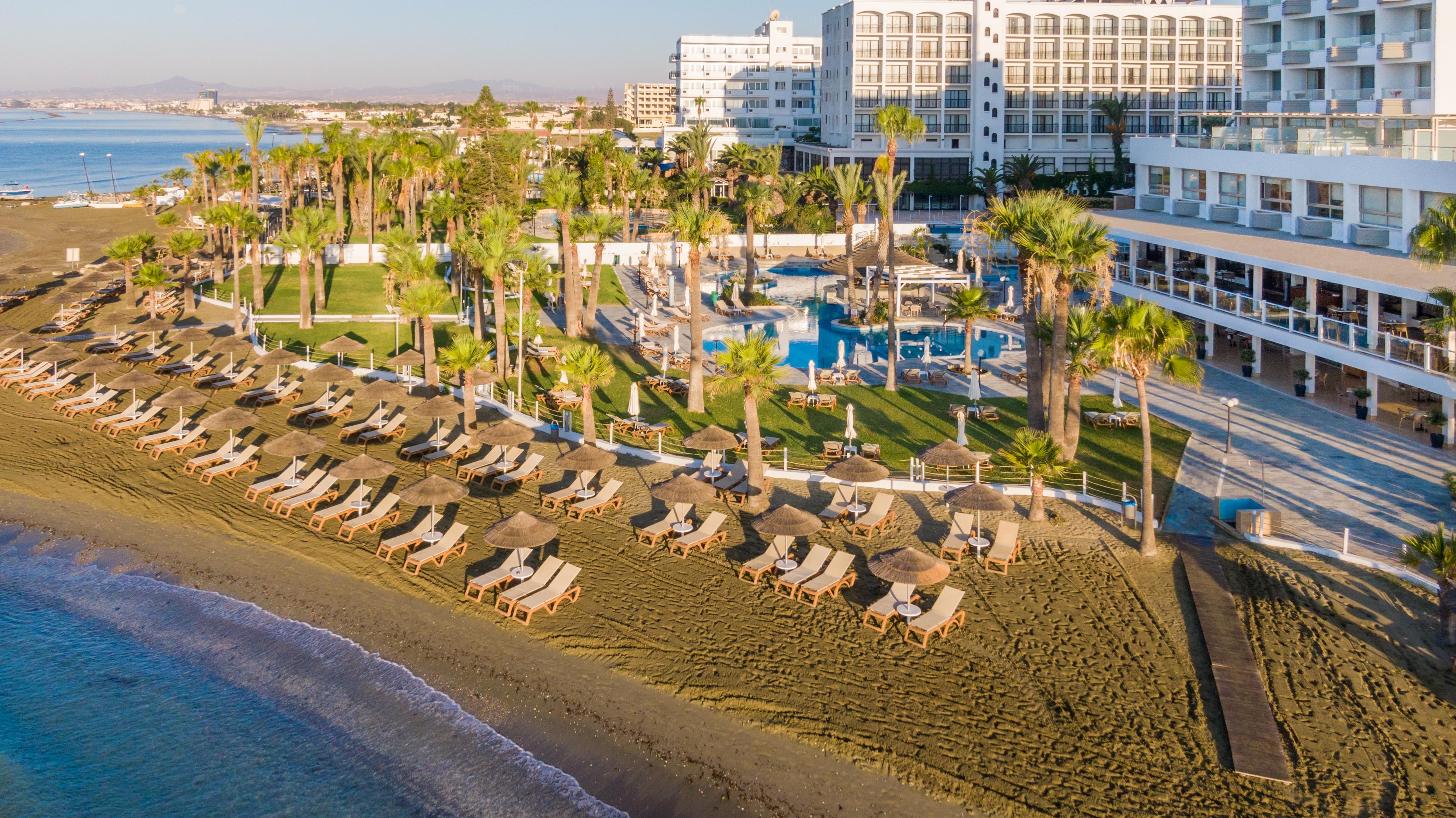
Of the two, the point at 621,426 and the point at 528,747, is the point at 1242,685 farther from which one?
the point at 621,426

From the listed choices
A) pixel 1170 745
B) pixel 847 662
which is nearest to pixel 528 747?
pixel 847 662

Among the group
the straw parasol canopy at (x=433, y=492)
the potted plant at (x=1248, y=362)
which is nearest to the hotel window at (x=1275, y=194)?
the potted plant at (x=1248, y=362)

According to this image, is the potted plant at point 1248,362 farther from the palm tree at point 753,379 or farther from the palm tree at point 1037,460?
the palm tree at point 753,379

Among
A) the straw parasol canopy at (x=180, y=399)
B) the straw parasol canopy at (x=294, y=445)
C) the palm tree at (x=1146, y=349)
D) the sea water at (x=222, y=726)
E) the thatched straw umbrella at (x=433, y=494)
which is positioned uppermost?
the palm tree at (x=1146, y=349)

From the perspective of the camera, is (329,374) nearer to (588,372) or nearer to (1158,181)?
(588,372)

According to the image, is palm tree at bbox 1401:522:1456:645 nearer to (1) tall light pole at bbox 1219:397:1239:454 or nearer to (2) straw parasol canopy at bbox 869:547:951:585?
(1) tall light pole at bbox 1219:397:1239:454

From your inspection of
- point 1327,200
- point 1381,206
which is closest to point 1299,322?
point 1381,206
